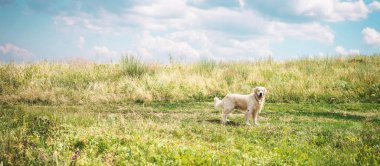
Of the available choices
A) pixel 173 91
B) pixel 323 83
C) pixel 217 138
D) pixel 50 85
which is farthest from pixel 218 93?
pixel 217 138

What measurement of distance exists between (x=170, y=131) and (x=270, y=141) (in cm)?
257

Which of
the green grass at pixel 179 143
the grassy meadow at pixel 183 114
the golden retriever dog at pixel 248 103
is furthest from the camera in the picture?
the golden retriever dog at pixel 248 103

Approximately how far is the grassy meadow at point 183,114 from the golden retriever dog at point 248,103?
1.46 ft

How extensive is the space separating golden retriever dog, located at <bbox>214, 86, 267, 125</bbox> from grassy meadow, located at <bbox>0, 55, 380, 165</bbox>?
446 millimetres

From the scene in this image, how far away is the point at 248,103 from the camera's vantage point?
461 inches

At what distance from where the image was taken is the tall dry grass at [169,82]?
1717 cm

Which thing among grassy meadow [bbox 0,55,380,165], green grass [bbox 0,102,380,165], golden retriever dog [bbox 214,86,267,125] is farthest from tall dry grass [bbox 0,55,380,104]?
golden retriever dog [bbox 214,86,267,125]

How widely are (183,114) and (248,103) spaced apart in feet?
9.29

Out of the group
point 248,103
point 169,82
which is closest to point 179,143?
point 248,103

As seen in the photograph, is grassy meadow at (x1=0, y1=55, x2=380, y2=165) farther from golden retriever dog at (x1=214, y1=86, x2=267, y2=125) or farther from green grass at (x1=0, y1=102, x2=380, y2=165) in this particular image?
golden retriever dog at (x1=214, y1=86, x2=267, y2=125)

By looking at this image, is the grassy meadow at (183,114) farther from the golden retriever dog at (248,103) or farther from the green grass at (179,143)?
the golden retriever dog at (248,103)

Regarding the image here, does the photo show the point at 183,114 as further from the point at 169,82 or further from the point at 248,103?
the point at 169,82

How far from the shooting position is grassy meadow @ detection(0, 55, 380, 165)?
7.42 meters

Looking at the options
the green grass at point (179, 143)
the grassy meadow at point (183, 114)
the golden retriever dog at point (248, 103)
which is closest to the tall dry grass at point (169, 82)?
the grassy meadow at point (183, 114)
